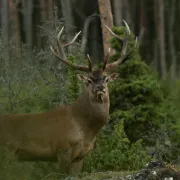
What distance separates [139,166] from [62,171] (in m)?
1.85

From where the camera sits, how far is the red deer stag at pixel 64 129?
12.5 meters

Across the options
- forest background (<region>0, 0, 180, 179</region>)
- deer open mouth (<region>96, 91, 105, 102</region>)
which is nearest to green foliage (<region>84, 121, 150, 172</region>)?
forest background (<region>0, 0, 180, 179</region>)

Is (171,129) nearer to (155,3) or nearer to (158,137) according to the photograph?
(158,137)

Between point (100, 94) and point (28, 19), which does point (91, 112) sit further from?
point (28, 19)

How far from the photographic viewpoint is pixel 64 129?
1255 cm

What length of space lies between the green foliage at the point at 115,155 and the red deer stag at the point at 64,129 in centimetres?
119

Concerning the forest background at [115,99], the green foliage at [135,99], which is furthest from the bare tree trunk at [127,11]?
the green foliage at [135,99]

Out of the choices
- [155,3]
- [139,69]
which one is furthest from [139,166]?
[155,3]

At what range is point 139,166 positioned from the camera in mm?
13961

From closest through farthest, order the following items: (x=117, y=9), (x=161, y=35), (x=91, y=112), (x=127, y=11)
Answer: (x=91, y=112) < (x=117, y=9) < (x=161, y=35) < (x=127, y=11)

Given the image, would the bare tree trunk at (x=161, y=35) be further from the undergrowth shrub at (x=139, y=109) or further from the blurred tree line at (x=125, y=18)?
the undergrowth shrub at (x=139, y=109)

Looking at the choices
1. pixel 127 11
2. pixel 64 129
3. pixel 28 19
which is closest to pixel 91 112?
pixel 64 129

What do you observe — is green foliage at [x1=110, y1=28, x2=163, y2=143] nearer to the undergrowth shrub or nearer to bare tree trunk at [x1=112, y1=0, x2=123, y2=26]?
the undergrowth shrub

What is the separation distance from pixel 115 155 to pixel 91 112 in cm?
148
